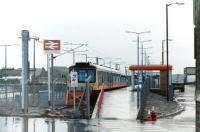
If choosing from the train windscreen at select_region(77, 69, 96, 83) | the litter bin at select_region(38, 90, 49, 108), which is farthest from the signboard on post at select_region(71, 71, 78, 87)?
the train windscreen at select_region(77, 69, 96, 83)

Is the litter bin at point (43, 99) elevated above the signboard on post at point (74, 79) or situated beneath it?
situated beneath

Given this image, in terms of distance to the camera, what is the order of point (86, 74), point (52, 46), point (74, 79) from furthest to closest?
point (86, 74)
point (52, 46)
point (74, 79)

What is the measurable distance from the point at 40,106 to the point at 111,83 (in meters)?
19.6

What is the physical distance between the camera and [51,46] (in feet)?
119

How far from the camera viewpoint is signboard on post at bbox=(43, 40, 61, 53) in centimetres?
3606

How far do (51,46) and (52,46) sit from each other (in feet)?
0.32

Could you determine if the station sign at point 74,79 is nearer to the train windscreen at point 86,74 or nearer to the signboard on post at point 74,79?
the signboard on post at point 74,79

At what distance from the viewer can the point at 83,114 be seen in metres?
30.3

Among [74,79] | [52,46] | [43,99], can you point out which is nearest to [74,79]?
[74,79]

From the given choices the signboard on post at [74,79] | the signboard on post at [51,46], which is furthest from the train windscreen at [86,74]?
the signboard on post at [74,79]

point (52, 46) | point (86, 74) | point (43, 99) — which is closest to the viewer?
point (52, 46)

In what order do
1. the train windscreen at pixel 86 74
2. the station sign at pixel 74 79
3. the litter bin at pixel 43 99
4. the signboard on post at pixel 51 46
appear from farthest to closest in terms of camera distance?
1. the train windscreen at pixel 86 74
2. the litter bin at pixel 43 99
3. the signboard on post at pixel 51 46
4. the station sign at pixel 74 79

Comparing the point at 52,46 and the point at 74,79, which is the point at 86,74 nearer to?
the point at 52,46

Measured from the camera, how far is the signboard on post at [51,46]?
36062 mm
